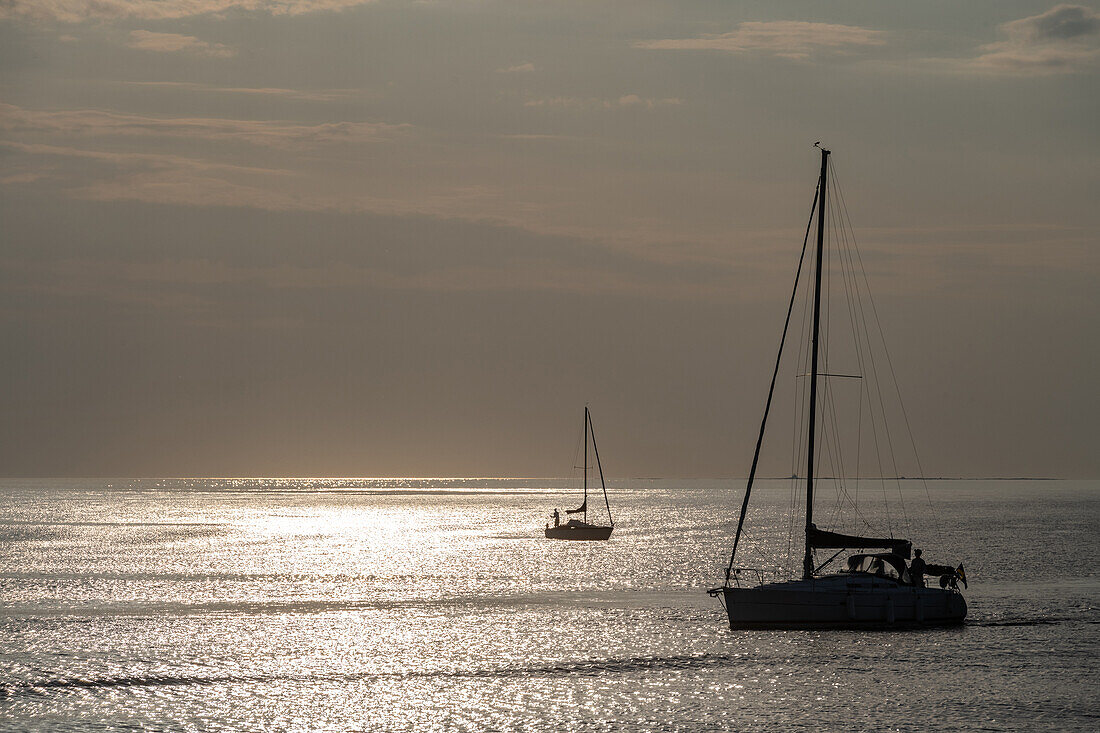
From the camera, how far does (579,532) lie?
146250 mm

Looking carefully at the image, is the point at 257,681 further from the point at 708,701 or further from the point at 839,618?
the point at 839,618

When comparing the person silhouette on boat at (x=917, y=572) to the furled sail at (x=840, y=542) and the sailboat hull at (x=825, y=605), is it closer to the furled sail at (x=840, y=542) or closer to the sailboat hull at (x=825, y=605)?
the furled sail at (x=840, y=542)

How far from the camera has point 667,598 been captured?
80312 mm

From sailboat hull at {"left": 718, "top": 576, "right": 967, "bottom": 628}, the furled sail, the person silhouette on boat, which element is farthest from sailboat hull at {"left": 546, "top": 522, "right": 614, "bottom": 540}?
sailboat hull at {"left": 718, "top": 576, "right": 967, "bottom": 628}

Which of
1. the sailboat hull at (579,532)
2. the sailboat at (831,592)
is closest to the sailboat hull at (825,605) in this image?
the sailboat at (831,592)

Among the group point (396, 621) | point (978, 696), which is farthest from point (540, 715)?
point (396, 621)

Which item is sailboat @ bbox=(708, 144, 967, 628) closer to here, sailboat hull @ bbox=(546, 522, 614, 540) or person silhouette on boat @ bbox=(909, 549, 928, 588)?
person silhouette on boat @ bbox=(909, 549, 928, 588)

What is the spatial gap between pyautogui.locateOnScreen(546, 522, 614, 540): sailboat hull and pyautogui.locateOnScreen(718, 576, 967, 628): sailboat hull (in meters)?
82.4

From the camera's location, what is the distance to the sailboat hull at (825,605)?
59906 mm

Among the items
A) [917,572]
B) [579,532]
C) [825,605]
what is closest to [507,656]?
[825,605]

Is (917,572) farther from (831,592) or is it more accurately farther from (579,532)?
(579,532)

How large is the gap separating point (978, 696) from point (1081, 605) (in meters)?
32.0

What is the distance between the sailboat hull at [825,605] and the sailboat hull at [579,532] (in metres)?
82.4

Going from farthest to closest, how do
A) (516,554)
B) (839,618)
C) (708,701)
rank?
(516,554), (839,618), (708,701)
